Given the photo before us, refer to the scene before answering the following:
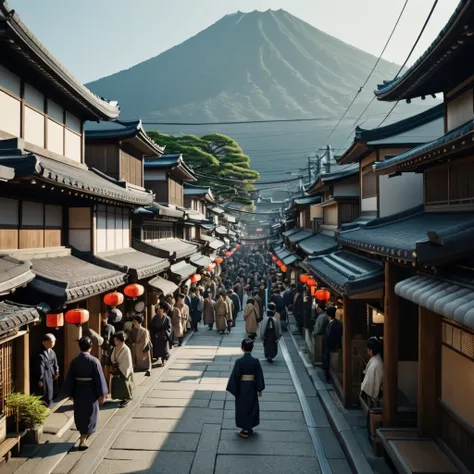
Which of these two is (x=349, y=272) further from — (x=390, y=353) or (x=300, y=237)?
(x=300, y=237)

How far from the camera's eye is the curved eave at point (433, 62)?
6.23 metres

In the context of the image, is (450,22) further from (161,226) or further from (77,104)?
(161,226)

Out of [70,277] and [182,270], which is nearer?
[70,277]

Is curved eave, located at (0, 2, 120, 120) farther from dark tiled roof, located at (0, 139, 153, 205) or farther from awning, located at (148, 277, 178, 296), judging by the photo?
awning, located at (148, 277, 178, 296)

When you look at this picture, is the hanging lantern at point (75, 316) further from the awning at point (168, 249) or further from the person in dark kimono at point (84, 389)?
the awning at point (168, 249)

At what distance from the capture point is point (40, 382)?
9109 mm

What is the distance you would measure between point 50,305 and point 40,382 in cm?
163

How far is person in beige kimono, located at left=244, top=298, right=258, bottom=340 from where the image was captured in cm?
1798

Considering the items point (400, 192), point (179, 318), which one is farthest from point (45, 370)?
point (400, 192)

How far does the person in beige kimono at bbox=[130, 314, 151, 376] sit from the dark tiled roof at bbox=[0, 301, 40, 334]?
16.7 feet

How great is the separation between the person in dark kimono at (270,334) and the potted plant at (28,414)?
7.57m

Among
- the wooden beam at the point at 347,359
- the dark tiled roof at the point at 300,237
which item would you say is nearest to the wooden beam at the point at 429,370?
the wooden beam at the point at 347,359

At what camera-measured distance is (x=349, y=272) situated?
10672 millimetres

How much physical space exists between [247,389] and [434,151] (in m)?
5.31
